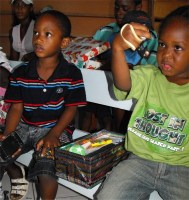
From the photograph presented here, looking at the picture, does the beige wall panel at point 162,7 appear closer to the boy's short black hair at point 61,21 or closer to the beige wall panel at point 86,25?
the beige wall panel at point 86,25

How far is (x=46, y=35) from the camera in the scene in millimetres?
1378

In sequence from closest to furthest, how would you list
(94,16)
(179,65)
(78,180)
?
(179,65) < (78,180) < (94,16)

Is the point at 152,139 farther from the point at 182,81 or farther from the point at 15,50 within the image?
the point at 15,50

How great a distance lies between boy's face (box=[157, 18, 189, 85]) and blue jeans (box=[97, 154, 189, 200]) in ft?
1.14

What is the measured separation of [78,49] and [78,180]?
84 centimetres

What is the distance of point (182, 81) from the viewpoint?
1104mm

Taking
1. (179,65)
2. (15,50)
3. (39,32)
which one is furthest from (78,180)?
(15,50)

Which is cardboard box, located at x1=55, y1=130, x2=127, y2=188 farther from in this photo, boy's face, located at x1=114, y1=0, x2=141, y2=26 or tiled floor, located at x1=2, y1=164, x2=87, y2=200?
boy's face, located at x1=114, y1=0, x2=141, y2=26

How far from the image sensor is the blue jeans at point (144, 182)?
1.01m

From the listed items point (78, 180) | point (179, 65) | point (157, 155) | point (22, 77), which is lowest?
point (78, 180)

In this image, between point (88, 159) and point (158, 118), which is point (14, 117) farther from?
point (158, 118)

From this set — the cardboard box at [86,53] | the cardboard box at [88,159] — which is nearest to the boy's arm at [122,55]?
the cardboard box at [88,159]

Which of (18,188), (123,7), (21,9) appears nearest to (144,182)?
(18,188)

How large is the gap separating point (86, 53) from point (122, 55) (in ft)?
2.07
